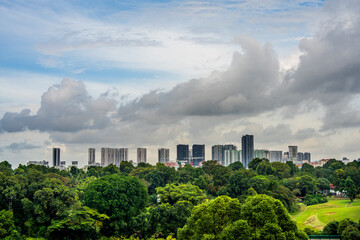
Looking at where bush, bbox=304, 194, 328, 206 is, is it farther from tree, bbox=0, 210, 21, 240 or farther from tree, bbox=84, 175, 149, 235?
tree, bbox=0, 210, 21, 240

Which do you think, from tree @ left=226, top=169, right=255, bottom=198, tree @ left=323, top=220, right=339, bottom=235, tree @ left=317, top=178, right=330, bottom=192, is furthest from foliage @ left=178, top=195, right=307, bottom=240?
tree @ left=317, top=178, right=330, bottom=192

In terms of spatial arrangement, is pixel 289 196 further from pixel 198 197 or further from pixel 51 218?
pixel 51 218

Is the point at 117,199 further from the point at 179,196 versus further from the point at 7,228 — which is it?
the point at 7,228

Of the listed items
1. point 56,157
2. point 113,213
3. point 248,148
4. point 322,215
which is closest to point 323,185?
point 322,215

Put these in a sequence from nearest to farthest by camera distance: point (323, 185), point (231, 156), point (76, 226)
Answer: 1. point (76, 226)
2. point (323, 185)
3. point (231, 156)

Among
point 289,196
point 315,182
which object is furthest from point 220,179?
point 315,182
